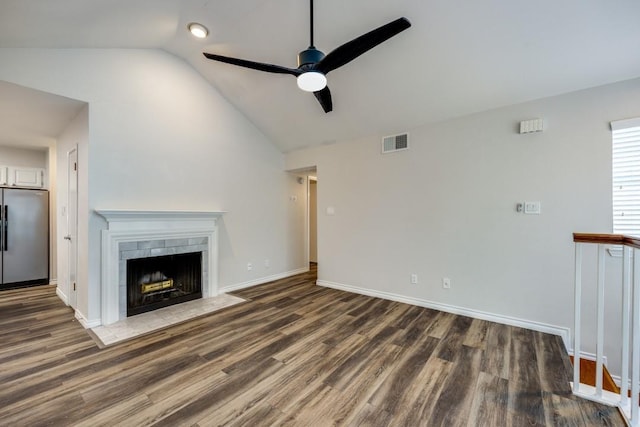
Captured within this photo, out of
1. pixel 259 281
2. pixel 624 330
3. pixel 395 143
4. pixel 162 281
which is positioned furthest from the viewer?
pixel 259 281

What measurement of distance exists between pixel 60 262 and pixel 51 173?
1794 millimetres

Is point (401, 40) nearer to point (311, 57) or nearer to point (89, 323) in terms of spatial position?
point (311, 57)

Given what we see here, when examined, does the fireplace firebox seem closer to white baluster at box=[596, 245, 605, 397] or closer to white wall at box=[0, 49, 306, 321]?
white wall at box=[0, 49, 306, 321]

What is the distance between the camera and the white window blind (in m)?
2.48

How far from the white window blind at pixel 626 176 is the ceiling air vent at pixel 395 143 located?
2.05 m

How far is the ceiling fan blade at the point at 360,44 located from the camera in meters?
1.82

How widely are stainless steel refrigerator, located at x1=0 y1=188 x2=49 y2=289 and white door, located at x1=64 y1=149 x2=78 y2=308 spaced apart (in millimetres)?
1786

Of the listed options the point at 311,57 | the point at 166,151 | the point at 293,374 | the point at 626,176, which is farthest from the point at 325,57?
the point at 626,176

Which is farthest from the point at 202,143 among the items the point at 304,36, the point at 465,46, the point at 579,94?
the point at 579,94

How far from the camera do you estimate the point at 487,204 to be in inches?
126

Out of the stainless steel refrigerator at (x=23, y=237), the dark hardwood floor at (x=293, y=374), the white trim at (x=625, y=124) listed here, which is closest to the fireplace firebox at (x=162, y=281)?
the dark hardwood floor at (x=293, y=374)

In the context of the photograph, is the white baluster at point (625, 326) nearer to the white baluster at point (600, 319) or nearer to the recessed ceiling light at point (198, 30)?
the white baluster at point (600, 319)

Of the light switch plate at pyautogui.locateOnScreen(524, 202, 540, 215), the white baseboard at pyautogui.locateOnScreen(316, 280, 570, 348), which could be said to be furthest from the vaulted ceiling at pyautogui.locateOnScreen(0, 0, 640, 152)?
the white baseboard at pyautogui.locateOnScreen(316, 280, 570, 348)

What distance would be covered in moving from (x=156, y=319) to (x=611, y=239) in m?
4.31
